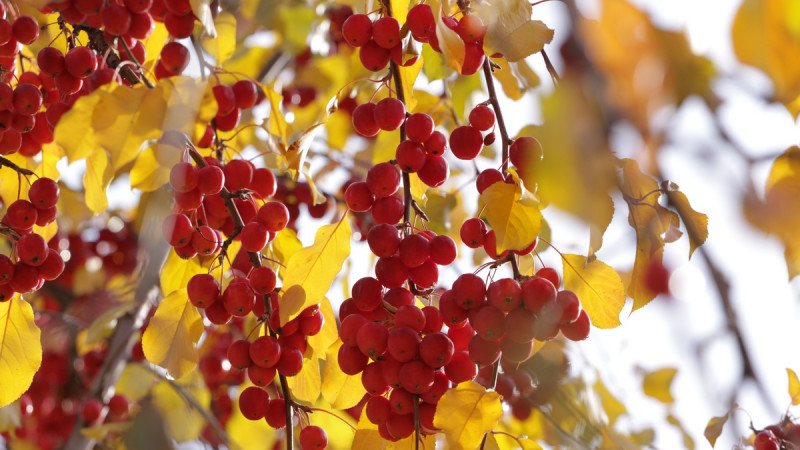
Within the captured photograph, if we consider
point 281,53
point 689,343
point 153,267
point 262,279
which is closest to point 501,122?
point 262,279

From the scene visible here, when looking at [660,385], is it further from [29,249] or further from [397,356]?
[29,249]

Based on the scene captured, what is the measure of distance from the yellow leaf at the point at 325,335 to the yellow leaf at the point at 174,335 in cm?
15

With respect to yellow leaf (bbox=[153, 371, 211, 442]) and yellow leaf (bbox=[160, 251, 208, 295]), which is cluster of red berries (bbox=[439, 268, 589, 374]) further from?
yellow leaf (bbox=[153, 371, 211, 442])

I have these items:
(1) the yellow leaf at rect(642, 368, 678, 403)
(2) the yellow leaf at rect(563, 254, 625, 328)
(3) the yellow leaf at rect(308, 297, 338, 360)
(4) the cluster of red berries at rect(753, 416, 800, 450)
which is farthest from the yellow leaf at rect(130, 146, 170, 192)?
(1) the yellow leaf at rect(642, 368, 678, 403)

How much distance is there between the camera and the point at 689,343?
0.29 m

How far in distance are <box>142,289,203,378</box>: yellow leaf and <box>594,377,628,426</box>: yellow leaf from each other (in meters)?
0.94

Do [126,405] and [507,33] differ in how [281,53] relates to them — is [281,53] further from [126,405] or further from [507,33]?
[507,33]

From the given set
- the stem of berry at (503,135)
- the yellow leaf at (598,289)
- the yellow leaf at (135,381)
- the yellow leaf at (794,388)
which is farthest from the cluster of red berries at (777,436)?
the yellow leaf at (135,381)

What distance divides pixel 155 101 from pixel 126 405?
1.56 metres

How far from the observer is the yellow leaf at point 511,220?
0.71 metres

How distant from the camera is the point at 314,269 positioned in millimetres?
844

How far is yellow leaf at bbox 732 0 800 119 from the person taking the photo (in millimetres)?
307

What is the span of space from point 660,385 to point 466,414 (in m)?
1.13

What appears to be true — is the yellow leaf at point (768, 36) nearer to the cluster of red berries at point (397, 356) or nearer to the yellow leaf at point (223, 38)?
the cluster of red berries at point (397, 356)
